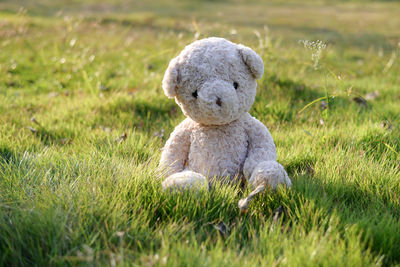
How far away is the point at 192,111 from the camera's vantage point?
9.44 feet

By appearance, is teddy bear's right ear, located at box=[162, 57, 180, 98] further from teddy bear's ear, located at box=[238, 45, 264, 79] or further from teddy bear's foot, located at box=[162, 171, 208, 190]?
teddy bear's foot, located at box=[162, 171, 208, 190]

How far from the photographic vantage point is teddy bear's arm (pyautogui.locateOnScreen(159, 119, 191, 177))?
3025mm

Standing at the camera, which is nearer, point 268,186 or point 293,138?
point 268,186

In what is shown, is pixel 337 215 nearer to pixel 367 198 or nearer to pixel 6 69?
pixel 367 198

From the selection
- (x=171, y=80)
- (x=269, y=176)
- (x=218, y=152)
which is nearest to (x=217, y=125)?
(x=218, y=152)

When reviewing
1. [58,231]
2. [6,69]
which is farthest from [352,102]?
[6,69]

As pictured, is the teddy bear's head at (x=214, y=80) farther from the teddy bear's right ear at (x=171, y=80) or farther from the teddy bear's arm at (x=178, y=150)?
the teddy bear's arm at (x=178, y=150)

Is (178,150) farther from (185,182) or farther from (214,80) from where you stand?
(214,80)

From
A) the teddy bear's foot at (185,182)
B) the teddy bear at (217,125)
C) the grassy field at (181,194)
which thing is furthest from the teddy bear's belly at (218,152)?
the teddy bear's foot at (185,182)

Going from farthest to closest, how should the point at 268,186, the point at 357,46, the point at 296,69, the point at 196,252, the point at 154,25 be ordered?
1. the point at 154,25
2. the point at 357,46
3. the point at 296,69
4. the point at 268,186
5. the point at 196,252

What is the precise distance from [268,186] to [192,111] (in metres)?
0.84

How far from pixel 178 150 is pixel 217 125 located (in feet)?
1.32

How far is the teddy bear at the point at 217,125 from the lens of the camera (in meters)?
2.70

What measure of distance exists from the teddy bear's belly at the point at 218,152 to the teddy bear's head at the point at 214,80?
152 millimetres
